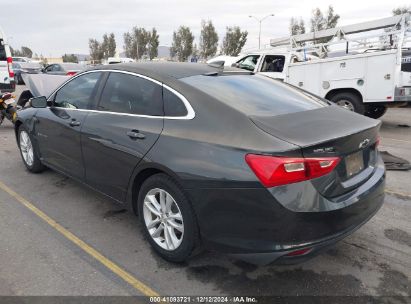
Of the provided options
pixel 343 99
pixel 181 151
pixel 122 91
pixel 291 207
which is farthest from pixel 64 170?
pixel 343 99

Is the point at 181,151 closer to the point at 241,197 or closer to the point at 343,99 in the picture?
the point at 241,197

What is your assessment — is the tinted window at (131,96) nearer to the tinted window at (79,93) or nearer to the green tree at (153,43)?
the tinted window at (79,93)

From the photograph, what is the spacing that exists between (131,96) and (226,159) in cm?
138

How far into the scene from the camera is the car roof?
3439 mm

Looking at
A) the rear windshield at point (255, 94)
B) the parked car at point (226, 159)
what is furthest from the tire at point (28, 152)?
the rear windshield at point (255, 94)

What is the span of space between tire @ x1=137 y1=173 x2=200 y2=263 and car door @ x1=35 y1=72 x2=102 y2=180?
115 cm

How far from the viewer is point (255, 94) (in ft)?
11.0

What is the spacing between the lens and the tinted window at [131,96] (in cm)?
333

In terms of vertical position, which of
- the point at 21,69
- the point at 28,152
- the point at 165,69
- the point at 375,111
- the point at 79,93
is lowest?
the point at 375,111

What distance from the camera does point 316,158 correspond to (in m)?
2.53

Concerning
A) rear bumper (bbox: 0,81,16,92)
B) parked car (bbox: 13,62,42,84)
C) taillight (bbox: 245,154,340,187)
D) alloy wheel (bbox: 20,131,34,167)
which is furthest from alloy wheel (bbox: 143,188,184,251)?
parked car (bbox: 13,62,42,84)

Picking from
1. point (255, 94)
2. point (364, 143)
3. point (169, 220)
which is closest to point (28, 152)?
point (169, 220)

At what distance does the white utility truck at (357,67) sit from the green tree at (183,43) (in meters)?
38.7

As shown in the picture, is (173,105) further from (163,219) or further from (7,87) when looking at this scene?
(7,87)
